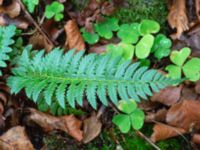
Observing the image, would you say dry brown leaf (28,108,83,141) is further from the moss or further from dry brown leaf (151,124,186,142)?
the moss

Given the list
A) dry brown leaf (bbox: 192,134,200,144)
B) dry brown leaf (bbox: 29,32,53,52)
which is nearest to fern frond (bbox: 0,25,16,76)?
dry brown leaf (bbox: 29,32,53,52)

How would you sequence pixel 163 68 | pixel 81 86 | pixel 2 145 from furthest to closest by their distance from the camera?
pixel 163 68 < pixel 2 145 < pixel 81 86

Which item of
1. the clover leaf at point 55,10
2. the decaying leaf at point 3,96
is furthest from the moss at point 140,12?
the decaying leaf at point 3,96

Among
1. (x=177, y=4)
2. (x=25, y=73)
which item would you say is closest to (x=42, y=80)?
(x=25, y=73)

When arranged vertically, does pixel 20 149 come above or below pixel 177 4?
below

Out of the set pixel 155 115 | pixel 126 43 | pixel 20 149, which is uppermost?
pixel 126 43

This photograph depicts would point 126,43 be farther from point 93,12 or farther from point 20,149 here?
point 20,149

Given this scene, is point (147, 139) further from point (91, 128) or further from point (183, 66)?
point (183, 66)

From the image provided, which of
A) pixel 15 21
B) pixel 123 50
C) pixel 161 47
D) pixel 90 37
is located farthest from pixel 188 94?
pixel 15 21

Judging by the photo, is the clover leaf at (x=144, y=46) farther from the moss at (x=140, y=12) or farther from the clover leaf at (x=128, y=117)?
the clover leaf at (x=128, y=117)
